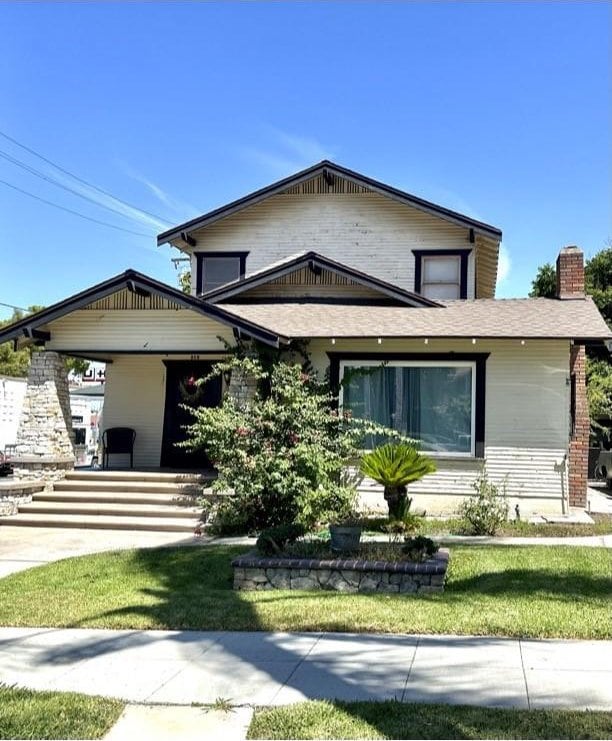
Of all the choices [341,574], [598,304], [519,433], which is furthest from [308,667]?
[598,304]

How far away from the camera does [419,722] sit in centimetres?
423

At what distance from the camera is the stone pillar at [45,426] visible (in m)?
13.7

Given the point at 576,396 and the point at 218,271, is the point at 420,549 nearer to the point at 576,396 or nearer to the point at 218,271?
the point at 576,396

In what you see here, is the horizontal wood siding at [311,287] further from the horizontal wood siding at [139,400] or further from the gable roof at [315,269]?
the horizontal wood siding at [139,400]

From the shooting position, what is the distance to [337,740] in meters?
4.04

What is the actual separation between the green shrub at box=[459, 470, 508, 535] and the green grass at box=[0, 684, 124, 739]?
25.0ft

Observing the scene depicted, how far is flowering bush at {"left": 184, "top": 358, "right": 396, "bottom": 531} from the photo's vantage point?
11.2 m

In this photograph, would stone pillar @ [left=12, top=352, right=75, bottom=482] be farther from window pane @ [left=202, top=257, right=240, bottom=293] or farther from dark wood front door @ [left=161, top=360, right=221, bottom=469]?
window pane @ [left=202, top=257, right=240, bottom=293]

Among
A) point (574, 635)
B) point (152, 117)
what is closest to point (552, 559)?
point (574, 635)

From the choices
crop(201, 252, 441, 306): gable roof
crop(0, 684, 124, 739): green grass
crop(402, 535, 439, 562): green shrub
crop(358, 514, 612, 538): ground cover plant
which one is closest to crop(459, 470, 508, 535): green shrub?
crop(358, 514, 612, 538): ground cover plant

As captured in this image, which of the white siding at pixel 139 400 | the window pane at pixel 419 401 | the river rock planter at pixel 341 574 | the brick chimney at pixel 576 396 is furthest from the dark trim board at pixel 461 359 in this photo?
the river rock planter at pixel 341 574

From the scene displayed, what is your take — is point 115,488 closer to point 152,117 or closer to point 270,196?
point 270,196

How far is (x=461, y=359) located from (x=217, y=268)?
729 centimetres

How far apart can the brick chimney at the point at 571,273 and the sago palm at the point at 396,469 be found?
22.0ft
